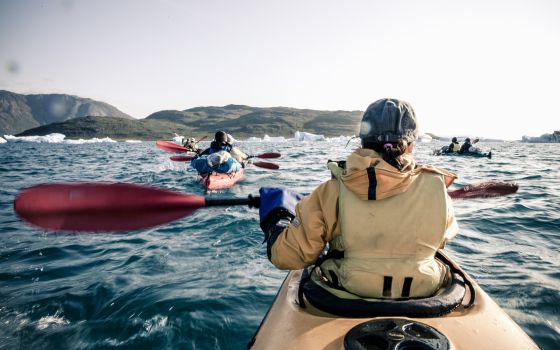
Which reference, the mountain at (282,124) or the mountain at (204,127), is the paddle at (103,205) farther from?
the mountain at (282,124)

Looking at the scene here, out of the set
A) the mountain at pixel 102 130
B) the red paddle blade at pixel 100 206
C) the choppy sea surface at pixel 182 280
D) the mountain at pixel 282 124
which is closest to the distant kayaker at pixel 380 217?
the red paddle blade at pixel 100 206

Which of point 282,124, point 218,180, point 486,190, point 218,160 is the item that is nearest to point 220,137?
point 218,160

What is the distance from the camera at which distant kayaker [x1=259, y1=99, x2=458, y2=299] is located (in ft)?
6.48

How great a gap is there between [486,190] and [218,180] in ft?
27.3

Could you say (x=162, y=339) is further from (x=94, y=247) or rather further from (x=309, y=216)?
(x=94, y=247)

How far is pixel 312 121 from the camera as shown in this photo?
174375mm

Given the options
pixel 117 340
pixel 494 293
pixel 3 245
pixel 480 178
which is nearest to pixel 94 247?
pixel 3 245

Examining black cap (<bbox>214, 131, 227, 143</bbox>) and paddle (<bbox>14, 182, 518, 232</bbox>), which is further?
black cap (<bbox>214, 131, 227, 143</bbox>)

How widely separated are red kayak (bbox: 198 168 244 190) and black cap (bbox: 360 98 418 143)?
8795 mm

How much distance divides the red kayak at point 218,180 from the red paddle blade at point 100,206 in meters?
7.09

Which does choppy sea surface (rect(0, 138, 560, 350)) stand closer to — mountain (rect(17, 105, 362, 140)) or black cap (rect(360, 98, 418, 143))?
black cap (rect(360, 98, 418, 143))

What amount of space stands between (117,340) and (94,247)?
3.70 m

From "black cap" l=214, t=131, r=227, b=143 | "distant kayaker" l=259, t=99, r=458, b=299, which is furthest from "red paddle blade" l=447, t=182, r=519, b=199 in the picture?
"black cap" l=214, t=131, r=227, b=143

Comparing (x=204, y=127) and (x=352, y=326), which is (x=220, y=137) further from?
(x=204, y=127)
